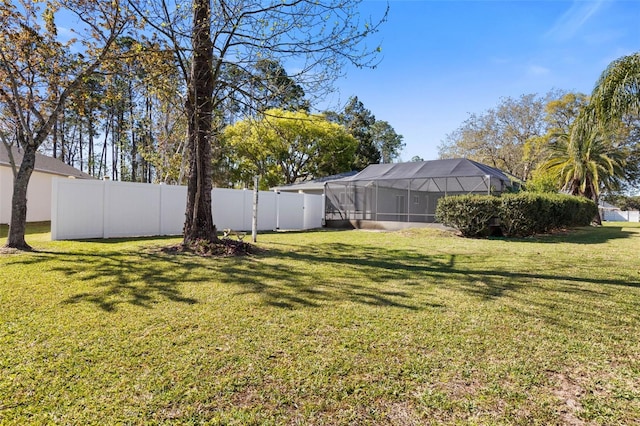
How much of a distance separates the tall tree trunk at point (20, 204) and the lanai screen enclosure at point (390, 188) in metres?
13.0

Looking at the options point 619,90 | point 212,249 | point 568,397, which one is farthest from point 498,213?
point 568,397

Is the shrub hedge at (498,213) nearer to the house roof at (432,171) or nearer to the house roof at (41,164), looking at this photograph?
the house roof at (432,171)

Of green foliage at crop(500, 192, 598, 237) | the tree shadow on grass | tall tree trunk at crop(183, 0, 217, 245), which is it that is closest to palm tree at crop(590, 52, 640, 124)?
green foliage at crop(500, 192, 598, 237)

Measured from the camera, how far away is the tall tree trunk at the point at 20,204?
22.1ft

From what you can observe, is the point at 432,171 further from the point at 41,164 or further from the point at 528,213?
the point at 41,164

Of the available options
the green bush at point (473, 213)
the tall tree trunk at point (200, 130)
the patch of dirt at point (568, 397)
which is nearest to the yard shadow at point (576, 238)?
the green bush at point (473, 213)

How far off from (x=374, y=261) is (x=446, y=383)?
4670 millimetres

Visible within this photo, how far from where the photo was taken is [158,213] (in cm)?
1097

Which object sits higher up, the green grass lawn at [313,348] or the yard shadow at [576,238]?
the yard shadow at [576,238]

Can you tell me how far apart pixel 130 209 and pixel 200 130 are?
474cm

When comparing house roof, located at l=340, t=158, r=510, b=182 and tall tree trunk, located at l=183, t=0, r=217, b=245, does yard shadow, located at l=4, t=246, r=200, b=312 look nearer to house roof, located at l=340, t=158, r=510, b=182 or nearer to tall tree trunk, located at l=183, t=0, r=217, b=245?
tall tree trunk, located at l=183, t=0, r=217, b=245

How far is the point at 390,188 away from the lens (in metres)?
19.0

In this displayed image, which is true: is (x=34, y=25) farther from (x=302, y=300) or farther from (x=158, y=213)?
(x=302, y=300)

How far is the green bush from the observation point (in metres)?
11.7
